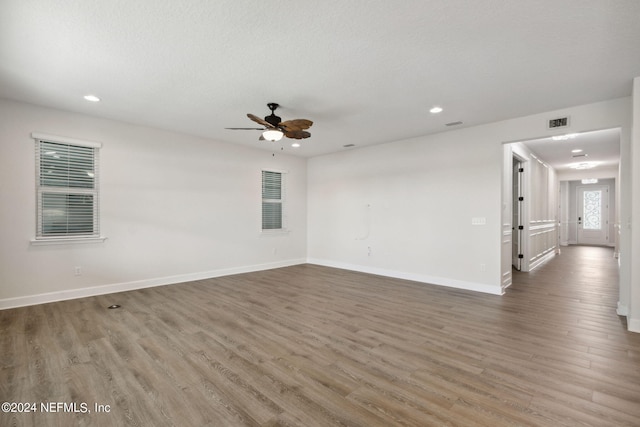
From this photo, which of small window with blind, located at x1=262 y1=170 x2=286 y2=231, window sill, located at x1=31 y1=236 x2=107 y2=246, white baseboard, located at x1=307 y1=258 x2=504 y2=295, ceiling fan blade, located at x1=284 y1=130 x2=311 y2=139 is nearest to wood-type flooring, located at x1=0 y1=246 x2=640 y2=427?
white baseboard, located at x1=307 y1=258 x2=504 y2=295

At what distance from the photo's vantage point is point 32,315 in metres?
3.71

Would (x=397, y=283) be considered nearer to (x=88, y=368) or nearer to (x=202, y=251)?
(x=202, y=251)

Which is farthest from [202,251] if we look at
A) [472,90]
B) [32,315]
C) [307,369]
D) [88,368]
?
[472,90]

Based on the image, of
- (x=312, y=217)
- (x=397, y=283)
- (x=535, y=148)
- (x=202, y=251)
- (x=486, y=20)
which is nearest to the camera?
(x=486, y=20)

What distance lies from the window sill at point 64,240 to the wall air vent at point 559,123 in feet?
23.1

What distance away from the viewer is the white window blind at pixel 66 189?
4277 millimetres

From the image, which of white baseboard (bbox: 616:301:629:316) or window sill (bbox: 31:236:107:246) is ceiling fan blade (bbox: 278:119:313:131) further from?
white baseboard (bbox: 616:301:629:316)

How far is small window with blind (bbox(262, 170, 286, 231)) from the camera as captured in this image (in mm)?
7082

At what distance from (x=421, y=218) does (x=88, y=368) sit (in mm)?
5246

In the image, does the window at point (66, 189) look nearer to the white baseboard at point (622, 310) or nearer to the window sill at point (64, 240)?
the window sill at point (64, 240)

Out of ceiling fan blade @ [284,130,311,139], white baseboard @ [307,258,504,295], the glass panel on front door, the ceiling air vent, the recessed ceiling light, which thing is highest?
the recessed ceiling light

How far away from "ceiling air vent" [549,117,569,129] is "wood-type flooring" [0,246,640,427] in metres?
2.55

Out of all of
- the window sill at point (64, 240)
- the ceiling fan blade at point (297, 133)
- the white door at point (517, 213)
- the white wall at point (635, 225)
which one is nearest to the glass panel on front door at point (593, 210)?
the white door at point (517, 213)

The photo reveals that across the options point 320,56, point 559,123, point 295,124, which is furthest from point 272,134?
point 559,123
